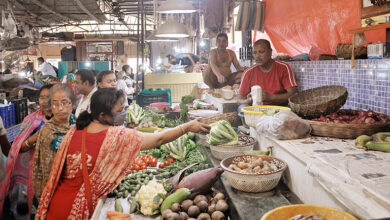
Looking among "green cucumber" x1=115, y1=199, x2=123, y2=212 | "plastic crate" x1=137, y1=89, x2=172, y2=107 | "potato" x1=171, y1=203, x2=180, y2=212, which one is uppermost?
"plastic crate" x1=137, y1=89, x2=172, y2=107

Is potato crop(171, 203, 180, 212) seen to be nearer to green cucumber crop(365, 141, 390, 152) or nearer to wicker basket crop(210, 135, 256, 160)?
wicker basket crop(210, 135, 256, 160)

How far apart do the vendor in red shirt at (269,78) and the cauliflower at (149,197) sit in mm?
2349

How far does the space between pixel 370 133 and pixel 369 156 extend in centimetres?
54

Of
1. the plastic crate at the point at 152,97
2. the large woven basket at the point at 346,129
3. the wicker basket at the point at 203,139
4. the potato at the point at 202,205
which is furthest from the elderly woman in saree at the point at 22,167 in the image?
the plastic crate at the point at 152,97

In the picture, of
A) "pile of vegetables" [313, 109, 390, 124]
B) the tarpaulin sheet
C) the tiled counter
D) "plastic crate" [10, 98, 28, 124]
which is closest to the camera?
the tiled counter

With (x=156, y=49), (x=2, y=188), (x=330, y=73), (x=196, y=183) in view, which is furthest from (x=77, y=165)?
(x=156, y=49)

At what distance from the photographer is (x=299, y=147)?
2754 millimetres

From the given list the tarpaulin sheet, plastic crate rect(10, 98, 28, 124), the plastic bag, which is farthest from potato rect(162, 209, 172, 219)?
plastic crate rect(10, 98, 28, 124)

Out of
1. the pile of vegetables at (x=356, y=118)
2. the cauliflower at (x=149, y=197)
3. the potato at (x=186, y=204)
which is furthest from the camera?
the pile of vegetables at (x=356, y=118)

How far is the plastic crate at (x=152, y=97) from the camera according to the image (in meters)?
8.04

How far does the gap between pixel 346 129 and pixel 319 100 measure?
3.07ft

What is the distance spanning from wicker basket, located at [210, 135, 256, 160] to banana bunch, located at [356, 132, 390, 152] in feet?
3.37

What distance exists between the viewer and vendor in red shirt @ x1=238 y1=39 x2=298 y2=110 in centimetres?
501

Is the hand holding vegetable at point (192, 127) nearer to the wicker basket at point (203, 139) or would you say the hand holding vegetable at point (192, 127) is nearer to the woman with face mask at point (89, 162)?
the woman with face mask at point (89, 162)
